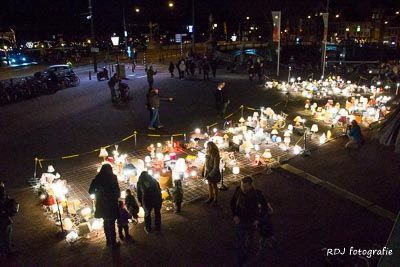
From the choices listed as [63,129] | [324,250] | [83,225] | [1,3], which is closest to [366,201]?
[324,250]

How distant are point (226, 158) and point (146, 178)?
437 centimetres

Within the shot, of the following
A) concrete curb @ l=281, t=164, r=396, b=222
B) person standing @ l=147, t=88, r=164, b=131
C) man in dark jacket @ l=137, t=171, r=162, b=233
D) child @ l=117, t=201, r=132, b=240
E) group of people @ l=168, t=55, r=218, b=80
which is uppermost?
group of people @ l=168, t=55, r=218, b=80

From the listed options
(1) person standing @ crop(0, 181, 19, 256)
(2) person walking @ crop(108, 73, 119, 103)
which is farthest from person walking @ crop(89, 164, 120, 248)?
(2) person walking @ crop(108, 73, 119, 103)

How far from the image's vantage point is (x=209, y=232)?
25.4 feet

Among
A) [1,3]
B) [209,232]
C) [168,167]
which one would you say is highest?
[1,3]

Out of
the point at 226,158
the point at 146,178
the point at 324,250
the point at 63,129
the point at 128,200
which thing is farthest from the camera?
the point at 63,129

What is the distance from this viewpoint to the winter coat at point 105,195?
6.96 meters

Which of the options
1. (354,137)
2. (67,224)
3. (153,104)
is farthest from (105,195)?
(354,137)

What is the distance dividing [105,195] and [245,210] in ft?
9.16

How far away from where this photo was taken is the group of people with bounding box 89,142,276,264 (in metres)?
6.32

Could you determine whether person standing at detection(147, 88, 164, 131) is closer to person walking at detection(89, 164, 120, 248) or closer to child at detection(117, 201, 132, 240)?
child at detection(117, 201, 132, 240)

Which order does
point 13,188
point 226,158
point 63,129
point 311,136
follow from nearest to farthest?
point 13,188 < point 226,158 < point 311,136 < point 63,129

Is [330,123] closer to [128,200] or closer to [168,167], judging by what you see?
[168,167]

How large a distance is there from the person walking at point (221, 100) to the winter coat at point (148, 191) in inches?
403
